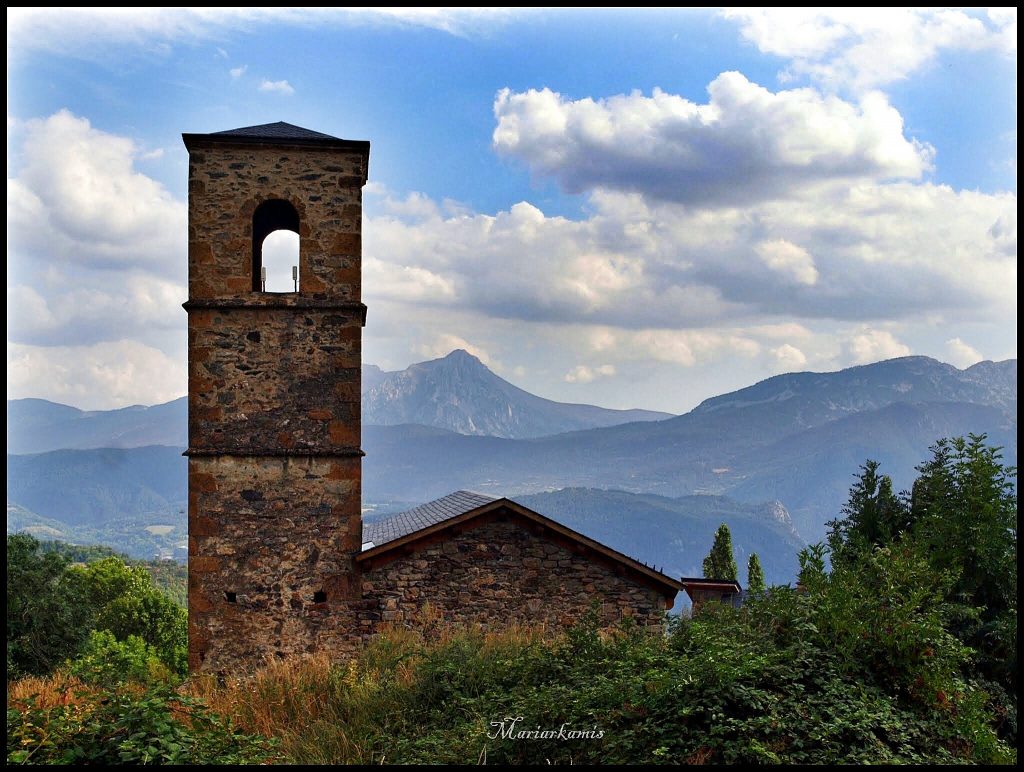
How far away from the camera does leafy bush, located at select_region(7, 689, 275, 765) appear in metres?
6.44

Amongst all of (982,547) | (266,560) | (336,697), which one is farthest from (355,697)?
(982,547)

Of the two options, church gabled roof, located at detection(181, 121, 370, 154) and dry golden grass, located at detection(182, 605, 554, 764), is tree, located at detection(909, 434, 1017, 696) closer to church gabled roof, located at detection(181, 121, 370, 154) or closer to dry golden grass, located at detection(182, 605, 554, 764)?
dry golden grass, located at detection(182, 605, 554, 764)

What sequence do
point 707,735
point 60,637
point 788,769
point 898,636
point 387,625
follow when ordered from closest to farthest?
point 788,769 < point 707,735 < point 898,636 < point 387,625 < point 60,637

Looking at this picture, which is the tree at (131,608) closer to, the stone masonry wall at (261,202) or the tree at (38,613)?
the tree at (38,613)

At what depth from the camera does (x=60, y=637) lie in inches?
1161

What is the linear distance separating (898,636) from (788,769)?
7.35 ft

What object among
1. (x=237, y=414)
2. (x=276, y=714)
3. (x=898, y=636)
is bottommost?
(x=276, y=714)

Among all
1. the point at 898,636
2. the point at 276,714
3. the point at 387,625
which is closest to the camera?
the point at 898,636

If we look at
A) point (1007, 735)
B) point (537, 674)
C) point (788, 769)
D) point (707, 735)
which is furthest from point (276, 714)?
point (1007, 735)

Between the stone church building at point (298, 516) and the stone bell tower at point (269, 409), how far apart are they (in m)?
0.02

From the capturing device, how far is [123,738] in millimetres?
6711

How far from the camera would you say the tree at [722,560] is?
1314 inches

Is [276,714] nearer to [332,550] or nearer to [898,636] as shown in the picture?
[332,550]

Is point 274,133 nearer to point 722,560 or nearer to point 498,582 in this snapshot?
point 498,582
